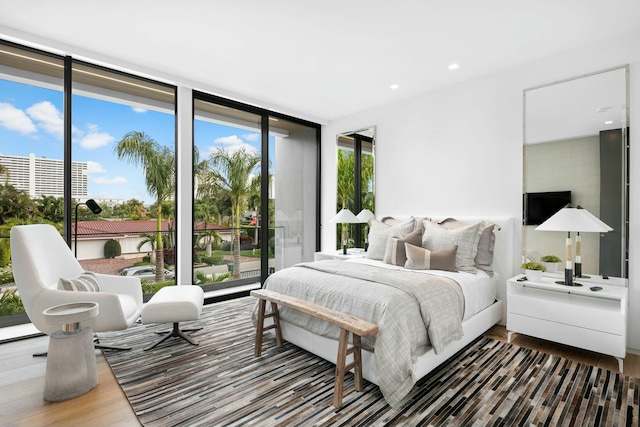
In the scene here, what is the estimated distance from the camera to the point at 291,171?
5348mm

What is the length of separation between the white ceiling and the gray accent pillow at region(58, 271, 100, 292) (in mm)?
2127

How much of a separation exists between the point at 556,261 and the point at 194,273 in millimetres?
4024

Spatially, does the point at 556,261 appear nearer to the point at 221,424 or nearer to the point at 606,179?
the point at 606,179

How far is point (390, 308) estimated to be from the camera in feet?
7.25

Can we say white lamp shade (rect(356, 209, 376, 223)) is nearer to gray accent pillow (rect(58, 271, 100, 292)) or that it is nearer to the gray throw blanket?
the gray throw blanket

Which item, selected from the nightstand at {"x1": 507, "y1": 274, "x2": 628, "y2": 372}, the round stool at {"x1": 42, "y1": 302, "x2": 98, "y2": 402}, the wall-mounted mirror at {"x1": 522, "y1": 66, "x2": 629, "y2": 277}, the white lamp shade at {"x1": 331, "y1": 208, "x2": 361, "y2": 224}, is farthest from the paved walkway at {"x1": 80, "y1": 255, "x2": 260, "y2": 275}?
the wall-mounted mirror at {"x1": 522, "y1": 66, "x2": 629, "y2": 277}

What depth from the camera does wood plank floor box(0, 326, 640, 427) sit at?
6.39ft

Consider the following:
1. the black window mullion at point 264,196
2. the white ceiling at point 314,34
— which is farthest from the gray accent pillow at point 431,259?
the black window mullion at point 264,196

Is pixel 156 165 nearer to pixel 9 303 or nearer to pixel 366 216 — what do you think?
pixel 9 303

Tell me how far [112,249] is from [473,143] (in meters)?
4.49

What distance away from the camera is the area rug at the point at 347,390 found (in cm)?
194

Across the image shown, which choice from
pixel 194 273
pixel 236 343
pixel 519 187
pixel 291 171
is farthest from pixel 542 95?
pixel 194 273

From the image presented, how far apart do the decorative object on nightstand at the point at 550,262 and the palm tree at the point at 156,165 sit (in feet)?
13.8

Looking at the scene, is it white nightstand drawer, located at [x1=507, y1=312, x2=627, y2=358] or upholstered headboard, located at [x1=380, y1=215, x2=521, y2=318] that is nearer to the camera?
white nightstand drawer, located at [x1=507, y1=312, x2=627, y2=358]
